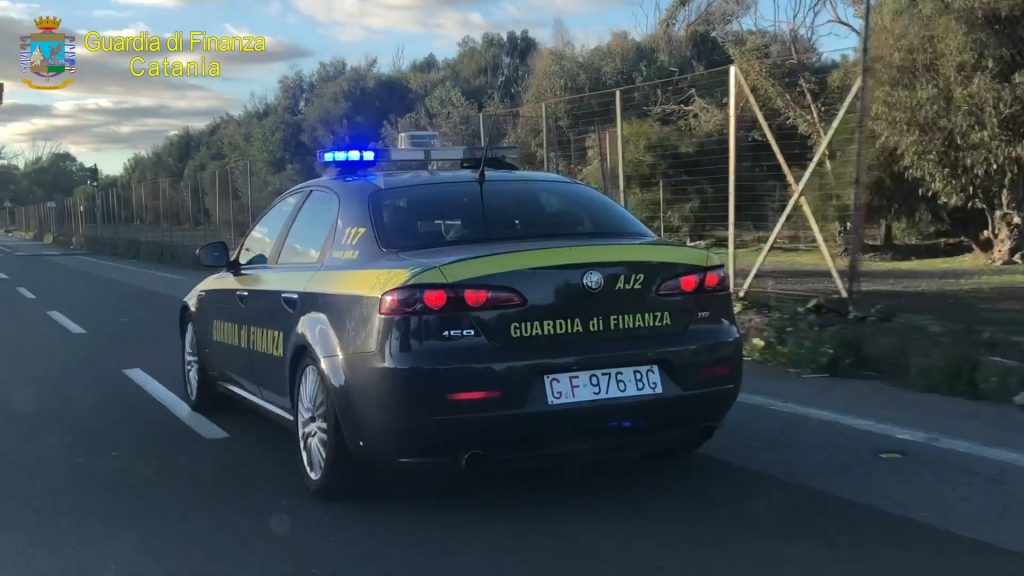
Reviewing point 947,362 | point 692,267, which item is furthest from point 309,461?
point 947,362

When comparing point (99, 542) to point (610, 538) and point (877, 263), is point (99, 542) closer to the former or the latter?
point (610, 538)

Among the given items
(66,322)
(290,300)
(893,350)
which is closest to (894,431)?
(893,350)

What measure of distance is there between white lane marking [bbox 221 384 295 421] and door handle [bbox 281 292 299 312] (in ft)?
1.81

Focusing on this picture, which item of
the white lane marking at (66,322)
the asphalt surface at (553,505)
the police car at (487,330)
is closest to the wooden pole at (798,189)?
the asphalt surface at (553,505)

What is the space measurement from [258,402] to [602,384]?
7.53ft

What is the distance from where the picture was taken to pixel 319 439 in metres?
4.80

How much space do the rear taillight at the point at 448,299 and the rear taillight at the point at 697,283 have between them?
737mm

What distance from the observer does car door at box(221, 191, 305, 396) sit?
5.78 meters

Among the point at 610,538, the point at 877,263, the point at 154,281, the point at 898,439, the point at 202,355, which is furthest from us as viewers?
the point at 877,263

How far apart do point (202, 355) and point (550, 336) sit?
3.30m

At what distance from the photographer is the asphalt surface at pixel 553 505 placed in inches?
155

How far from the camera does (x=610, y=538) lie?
4.14 meters

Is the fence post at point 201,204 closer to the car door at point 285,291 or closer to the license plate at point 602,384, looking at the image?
the car door at point 285,291

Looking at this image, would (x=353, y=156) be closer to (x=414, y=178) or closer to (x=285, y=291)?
(x=414, y=178)
